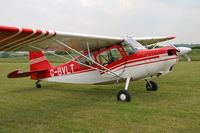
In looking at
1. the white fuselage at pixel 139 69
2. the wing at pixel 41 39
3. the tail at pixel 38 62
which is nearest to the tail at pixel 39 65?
the tail at pixel 38 62

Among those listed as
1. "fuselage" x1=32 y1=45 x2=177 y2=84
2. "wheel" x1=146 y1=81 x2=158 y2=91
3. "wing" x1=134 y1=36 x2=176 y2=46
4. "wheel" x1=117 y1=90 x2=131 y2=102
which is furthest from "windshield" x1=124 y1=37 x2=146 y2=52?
"wing" x1=134 y1=36 x2=176 y2=46

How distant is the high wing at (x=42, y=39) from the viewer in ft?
18.1

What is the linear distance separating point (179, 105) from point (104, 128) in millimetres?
2909

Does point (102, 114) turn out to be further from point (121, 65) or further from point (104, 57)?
point (104, 57)

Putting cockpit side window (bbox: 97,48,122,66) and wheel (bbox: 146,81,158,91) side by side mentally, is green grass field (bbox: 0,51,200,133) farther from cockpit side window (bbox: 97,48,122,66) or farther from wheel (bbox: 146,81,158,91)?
cockpit side window (bbox: 97,48,122,66)

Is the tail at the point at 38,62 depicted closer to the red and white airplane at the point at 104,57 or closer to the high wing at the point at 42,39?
the red and white airplane at the point at 104,57

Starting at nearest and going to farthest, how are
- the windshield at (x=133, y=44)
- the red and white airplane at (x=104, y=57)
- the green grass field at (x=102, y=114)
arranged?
the green grass field at (x=102, y=114), the red and white airplane at (x=104, y=57), the windshield at (x=133, y=44)

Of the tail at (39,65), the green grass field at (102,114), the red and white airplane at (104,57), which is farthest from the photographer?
the tail at (39,65)

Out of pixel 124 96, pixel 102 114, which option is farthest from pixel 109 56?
pixel 102 114

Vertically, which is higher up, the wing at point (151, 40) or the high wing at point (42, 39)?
the wing at point (151, 40)

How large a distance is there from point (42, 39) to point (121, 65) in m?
3.07

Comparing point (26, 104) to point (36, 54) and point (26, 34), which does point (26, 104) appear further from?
→ point (36, 54)

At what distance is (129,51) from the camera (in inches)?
349

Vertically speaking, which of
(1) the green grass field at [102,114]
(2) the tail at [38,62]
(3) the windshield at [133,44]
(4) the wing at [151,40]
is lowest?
(1) the green grass field at [102,114]
